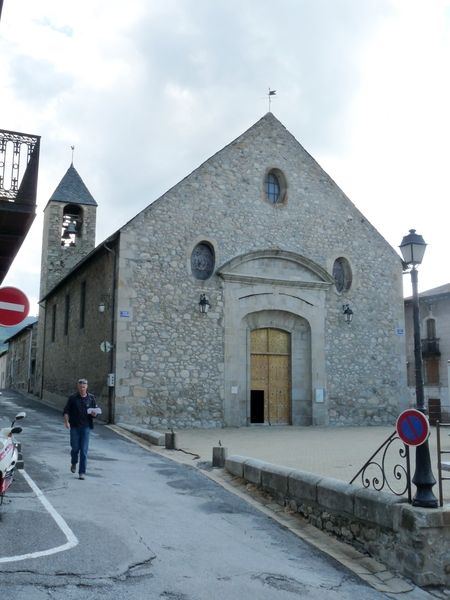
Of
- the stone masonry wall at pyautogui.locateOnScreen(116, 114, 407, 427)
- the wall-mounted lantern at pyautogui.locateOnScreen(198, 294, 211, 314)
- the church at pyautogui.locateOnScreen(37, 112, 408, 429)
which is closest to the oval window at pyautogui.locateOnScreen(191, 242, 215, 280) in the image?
the church at pyautogui.locateOnScreen(37, 112, 408, 429)

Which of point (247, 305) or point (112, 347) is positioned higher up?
point (247, 305)

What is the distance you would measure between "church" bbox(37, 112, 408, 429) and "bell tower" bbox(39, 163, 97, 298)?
633cm

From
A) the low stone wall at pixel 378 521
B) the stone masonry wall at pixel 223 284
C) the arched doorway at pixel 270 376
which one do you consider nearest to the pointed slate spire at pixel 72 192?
the stone masonry wall at pixel 223 284

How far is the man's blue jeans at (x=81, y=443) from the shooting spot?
28.9ft

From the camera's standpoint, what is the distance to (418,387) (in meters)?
6.96

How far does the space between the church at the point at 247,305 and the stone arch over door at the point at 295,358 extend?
37mm

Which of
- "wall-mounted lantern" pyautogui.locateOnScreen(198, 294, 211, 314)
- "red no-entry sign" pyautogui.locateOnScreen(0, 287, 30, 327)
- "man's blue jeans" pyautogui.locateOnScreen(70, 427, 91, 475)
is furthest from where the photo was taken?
"wall-mounted lantern" pyautogui.locateOnScreen(198, 294, 211, 314)

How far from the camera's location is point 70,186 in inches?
1133

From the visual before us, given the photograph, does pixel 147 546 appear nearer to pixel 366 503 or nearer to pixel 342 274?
pixel 366 503

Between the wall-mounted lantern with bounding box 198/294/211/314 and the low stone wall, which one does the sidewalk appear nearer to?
the low stone wall

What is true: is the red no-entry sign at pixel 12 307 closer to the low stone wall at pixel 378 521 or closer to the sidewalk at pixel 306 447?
the low stone wall at pixel 378 521

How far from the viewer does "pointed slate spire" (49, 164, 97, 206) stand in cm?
2800

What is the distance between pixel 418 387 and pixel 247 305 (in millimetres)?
11656

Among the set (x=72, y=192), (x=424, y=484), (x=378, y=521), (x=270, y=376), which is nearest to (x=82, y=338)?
(x=270, y=376)
